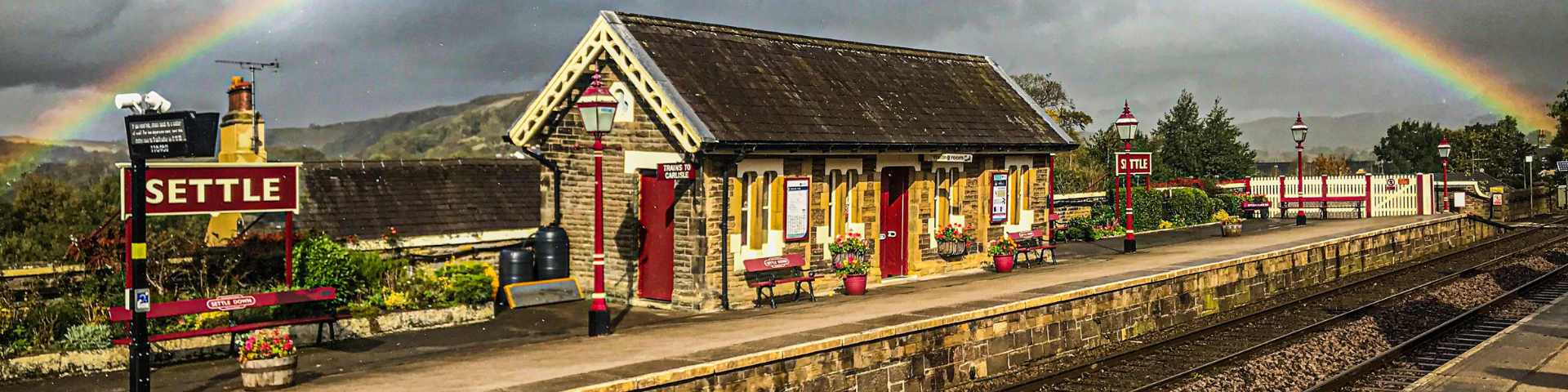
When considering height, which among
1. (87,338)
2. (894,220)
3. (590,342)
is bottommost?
(590,342)

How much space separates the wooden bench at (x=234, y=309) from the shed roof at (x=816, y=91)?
6.03m

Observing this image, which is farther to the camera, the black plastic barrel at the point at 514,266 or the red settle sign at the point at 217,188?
the black plastic barrel at the point at 514,266

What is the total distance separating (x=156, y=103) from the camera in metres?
12.8

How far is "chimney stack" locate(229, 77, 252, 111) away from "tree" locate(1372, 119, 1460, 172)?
10242cm

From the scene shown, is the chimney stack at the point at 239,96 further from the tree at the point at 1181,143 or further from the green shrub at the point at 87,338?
the tree at the point at 1181,143

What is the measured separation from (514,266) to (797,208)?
478 cm

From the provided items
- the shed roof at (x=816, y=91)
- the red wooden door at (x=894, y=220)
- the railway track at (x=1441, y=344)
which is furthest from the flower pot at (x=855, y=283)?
the railway track at (x=1441, y=344)

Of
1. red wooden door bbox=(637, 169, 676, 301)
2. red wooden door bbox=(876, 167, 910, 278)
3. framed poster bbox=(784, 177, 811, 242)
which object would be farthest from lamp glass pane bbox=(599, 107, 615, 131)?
red wooden door bbox=(876, 167, 910, 278)

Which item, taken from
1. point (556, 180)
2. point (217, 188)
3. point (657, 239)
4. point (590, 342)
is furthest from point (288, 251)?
point (556, 180)

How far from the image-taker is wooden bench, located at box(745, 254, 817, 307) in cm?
2077

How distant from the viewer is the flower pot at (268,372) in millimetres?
13328

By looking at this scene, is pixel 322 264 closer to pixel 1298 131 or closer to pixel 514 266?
pixel 514 266

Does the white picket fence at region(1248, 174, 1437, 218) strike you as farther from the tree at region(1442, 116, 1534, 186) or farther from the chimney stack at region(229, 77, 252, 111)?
the tree at region(1442, 116, 1534, 186)

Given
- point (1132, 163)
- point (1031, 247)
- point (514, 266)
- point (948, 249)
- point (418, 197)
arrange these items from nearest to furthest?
point (514, 266)
point (948, 249)
point (1031, 247)
point (418, 197)
point (1132, 163)
